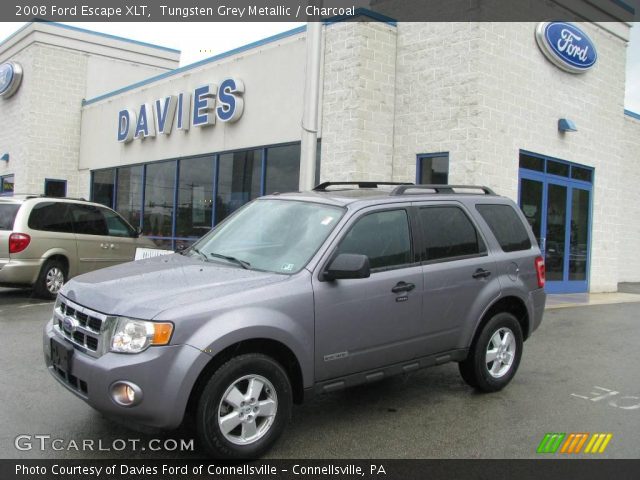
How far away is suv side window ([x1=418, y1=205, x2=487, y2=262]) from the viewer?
16.6 ft

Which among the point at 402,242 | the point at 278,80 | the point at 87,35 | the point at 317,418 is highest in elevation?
the point at 87,35

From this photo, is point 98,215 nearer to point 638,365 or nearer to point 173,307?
point 173,307

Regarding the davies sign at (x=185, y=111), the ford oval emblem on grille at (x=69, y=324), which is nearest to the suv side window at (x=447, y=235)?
the ford oval emblem on grille at (x=69, y=324)

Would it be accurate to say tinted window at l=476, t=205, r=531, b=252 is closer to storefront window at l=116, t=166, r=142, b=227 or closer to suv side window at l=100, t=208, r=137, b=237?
suv side window at l=100, t=208, r=137, b=237

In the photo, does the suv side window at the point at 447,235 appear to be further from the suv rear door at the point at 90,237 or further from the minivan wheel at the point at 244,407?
the suv rear door at the point at 90,237

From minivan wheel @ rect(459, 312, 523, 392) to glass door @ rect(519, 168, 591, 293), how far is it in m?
7.01

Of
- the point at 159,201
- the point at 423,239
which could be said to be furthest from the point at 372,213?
the point at 159,201

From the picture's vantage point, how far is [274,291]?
3975 millimetres

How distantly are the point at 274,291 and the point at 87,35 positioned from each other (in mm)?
20524

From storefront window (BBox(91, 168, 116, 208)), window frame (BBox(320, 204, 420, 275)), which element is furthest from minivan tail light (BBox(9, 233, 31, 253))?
storefront window (BBox(91, 168, 116, 208))

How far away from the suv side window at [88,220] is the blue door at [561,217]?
843cm

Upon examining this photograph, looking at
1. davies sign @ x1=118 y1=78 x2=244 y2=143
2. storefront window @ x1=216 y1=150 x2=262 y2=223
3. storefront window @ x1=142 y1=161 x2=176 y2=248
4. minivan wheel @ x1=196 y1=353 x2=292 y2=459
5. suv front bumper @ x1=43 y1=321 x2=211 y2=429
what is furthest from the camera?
storefront window @ x1=142 y1=161 x2=176 y2=248

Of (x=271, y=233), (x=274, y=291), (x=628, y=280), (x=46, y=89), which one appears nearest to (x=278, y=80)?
(x=271, y=233)

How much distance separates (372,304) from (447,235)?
1194 mm
